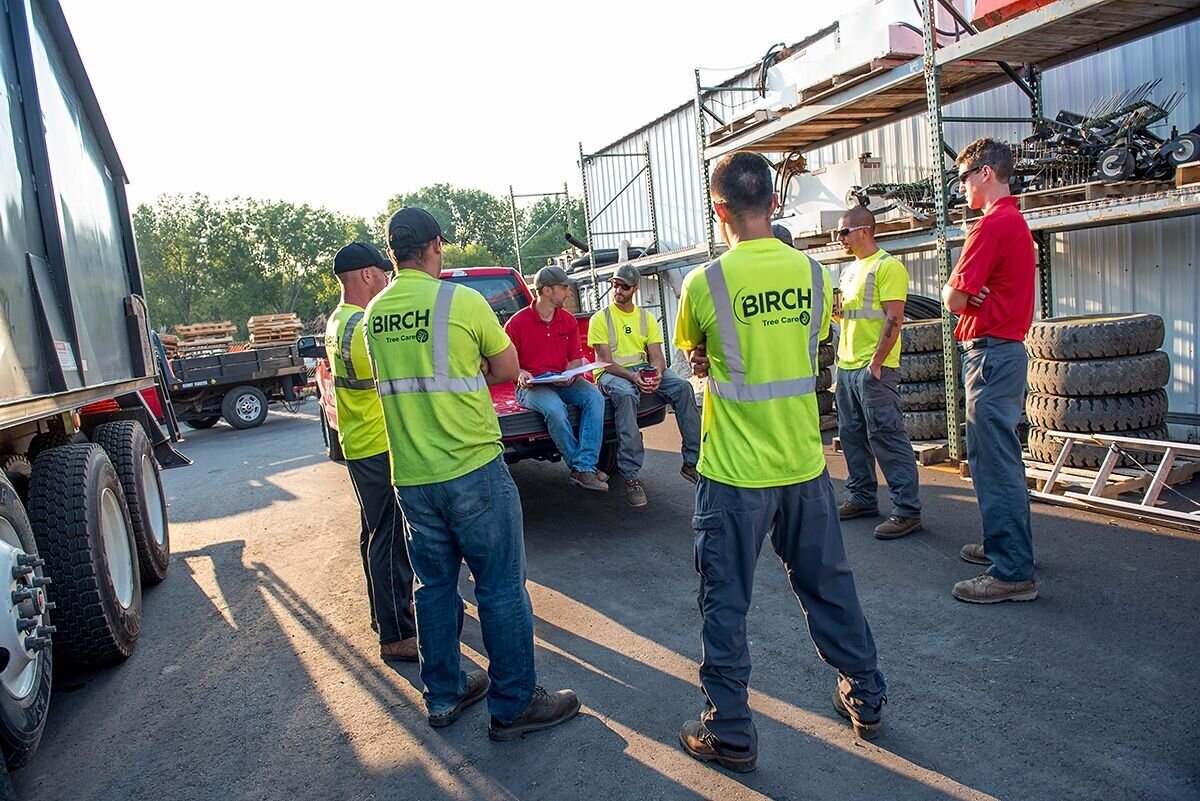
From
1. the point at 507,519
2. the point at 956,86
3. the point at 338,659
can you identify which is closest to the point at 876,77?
the point at 956,86

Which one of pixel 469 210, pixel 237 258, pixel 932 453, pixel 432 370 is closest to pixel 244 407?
pixel 932 453

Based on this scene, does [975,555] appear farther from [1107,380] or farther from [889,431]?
[1107,380]

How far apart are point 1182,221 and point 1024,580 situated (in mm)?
4595

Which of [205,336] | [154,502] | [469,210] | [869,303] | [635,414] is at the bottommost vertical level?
[154,502]

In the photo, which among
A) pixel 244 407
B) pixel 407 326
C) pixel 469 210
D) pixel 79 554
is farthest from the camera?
pixel 469 210

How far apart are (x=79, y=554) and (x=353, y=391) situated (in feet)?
5.03

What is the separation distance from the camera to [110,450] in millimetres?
5453

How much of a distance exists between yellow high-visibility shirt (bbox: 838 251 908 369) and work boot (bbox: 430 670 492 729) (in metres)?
3.14

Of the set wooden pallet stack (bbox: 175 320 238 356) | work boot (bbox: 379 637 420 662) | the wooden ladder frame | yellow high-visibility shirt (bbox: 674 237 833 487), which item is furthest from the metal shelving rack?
wooden pallet stack (bbox: 175 320 238 356)

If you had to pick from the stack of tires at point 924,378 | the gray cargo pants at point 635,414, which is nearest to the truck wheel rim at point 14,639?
the gray cargo pants at point 635,414

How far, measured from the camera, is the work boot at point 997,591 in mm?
3992

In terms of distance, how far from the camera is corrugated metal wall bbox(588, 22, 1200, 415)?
22.1 feet

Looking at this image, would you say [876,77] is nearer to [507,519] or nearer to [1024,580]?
[1024,580]

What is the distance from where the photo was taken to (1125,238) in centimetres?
725
